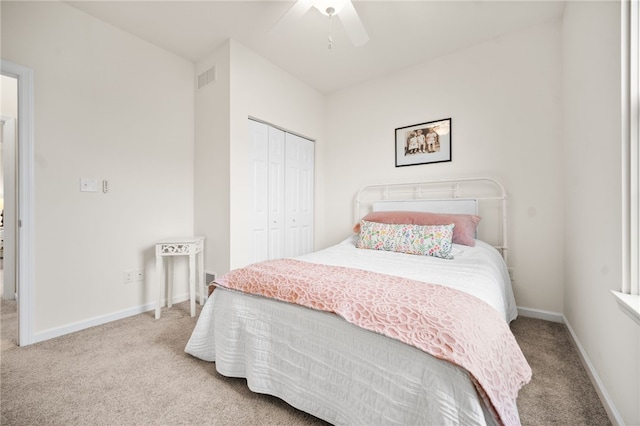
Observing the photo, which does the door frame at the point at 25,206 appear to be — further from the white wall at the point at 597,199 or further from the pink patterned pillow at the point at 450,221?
the white wall at the point at 597,199

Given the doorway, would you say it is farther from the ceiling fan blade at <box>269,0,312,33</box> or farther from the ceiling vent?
the ceiling fan blade at <box>269,0,312,33</box>

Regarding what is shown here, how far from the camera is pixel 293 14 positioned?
182cm

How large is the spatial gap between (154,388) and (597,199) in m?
2.63

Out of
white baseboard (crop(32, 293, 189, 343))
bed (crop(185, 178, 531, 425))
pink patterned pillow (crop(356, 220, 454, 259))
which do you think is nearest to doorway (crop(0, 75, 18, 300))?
white baseboard (crop(32, 293, 189, 343))

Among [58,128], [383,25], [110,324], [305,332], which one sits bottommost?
[110,324]

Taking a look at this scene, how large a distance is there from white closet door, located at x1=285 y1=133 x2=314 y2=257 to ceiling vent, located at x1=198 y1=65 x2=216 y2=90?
3.27ft

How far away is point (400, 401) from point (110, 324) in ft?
8.16

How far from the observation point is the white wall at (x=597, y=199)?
1.15 meters

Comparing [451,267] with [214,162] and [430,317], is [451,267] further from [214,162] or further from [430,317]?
[214,162]

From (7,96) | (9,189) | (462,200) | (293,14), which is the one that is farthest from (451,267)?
(7,96)

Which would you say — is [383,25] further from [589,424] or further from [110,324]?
[110,324]

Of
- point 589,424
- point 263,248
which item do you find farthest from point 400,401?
point 263,248

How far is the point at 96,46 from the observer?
2.29 meters

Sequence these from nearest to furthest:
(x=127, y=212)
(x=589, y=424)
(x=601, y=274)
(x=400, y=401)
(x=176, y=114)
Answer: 1. (x=400, y=401)
2. (x=589, y=424)
3. (x=601, y=274)
4. (x=127, y=212)
5. (x=176, y=114)
